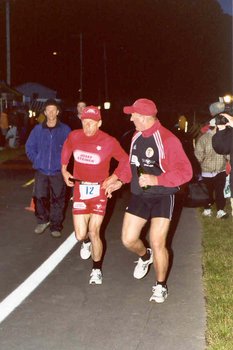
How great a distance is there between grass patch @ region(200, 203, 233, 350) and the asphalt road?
10 centimetres

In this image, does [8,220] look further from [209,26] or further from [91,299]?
[209,26]

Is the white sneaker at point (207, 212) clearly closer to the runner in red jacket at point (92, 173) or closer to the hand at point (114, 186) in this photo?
the runner in red jacket at point (92, 173)

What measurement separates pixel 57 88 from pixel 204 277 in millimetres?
92298

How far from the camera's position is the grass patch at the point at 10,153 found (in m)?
25.5

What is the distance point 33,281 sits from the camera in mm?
7402

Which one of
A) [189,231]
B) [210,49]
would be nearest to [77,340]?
[189,231]

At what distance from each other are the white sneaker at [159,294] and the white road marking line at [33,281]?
1318 millimetres

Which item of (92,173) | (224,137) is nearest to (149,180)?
(224,137)

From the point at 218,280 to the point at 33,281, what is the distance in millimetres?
2062

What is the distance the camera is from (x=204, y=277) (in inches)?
295

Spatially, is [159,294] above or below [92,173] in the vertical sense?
below

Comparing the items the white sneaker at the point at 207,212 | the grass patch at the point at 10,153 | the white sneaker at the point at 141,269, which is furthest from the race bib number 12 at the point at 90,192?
the grass patch at the point at 10,153

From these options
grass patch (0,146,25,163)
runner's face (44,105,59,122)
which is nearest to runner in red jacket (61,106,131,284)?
runner's face (44,105,59,122)

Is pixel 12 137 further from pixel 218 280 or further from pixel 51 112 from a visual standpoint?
pixel 218 280
